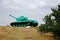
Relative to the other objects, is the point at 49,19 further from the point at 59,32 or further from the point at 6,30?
the point at 6,30

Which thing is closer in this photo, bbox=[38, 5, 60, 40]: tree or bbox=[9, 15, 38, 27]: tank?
bbox=[38, 5, 60, 40]: tree

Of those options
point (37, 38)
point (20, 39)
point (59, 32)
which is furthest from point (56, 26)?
point (20, 39)

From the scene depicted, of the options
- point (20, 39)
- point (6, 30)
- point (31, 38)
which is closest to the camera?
point (20, 39)

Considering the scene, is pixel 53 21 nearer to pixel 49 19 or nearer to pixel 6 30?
pixel 49 19

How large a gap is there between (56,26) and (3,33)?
208 inches

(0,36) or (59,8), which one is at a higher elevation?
(59,8)

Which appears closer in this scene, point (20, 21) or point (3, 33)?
point (3, 33)

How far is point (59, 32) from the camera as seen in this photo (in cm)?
2175

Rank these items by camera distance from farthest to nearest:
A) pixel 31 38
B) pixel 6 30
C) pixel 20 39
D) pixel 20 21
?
pixel 20 21 < pixel 6 30 < pixel 31 38 < pixel 20 39

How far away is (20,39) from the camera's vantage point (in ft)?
67.8

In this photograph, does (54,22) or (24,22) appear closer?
(54,22)

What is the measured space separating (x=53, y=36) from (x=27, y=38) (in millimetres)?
2899

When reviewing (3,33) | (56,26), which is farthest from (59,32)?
(3,33)

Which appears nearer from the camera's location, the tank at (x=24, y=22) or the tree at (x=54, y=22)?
the tree at (x=54, y=22)
